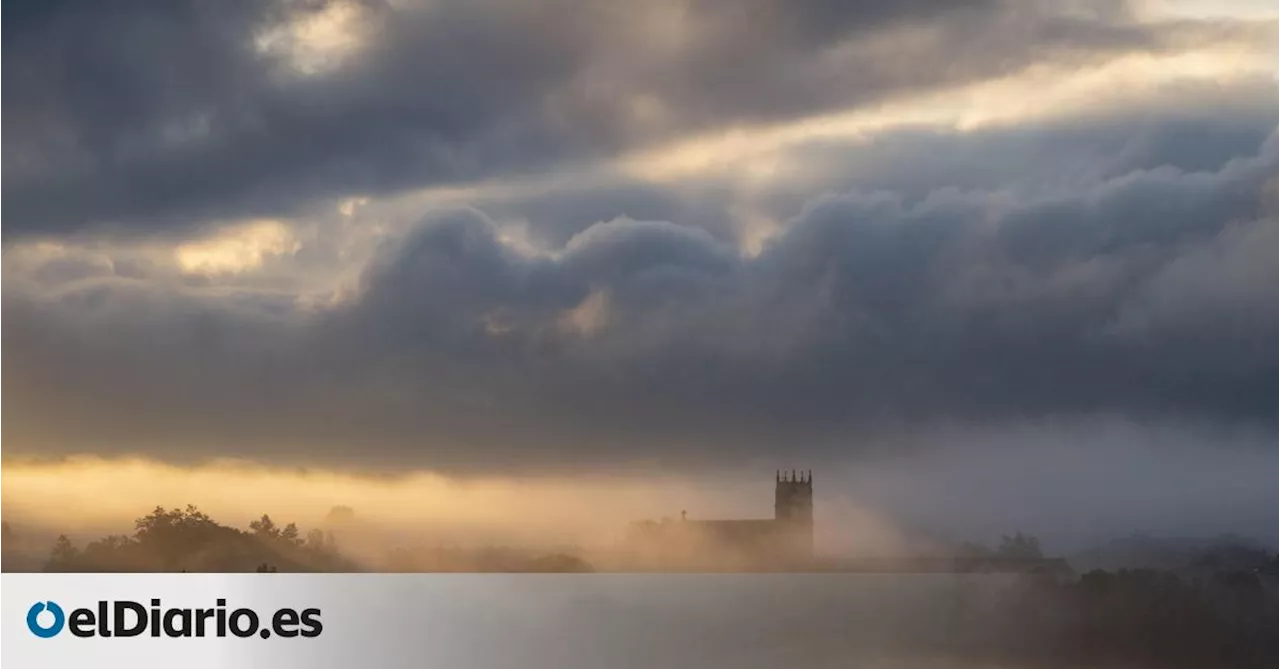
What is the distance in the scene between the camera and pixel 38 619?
84.7 ft

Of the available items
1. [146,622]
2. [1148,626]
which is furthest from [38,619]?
[1148,626]

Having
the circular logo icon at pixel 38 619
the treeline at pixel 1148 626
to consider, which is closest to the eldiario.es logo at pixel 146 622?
the circular logo icon at pixel 38 619

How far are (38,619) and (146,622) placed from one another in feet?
6.06

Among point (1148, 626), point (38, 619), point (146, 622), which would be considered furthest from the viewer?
point (1148, 626)

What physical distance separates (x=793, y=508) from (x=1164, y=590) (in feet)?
99.3

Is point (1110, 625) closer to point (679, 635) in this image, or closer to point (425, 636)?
point (679, 635)

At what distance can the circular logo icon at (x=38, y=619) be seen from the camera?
83.7 feet

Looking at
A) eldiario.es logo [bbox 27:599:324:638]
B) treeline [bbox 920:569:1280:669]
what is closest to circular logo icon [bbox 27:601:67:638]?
eldiario.es logo [bbox 27:599:324:638]

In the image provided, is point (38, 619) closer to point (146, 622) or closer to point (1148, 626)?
point (146, 622)

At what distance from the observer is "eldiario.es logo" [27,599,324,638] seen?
25.1 m

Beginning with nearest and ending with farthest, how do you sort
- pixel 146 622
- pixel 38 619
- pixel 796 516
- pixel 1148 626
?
pixel 146 622 → pixel 38 619 → pixel 1148 626 → pixel 796 516

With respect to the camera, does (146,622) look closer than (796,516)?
Yes

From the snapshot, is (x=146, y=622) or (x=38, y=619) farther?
(x=38, y=619)

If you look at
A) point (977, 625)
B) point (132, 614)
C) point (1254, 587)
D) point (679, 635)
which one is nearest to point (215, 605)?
point (132, 614)
